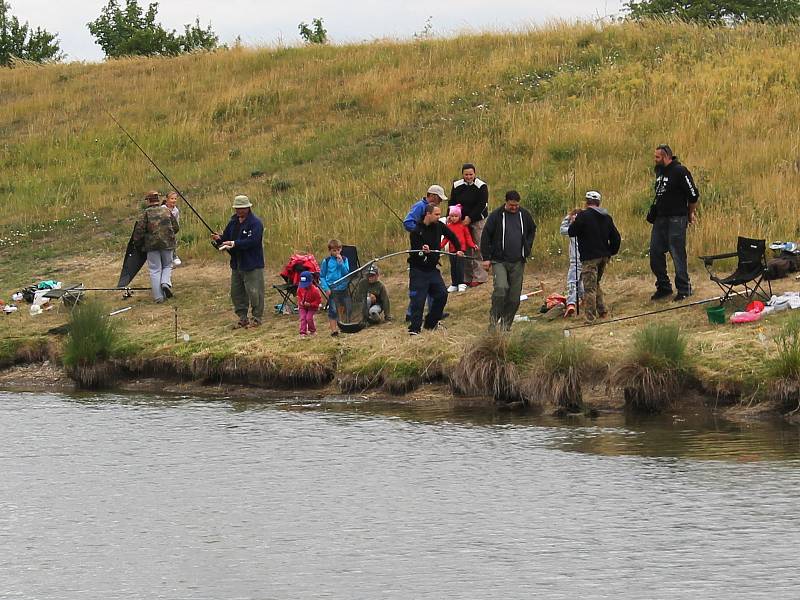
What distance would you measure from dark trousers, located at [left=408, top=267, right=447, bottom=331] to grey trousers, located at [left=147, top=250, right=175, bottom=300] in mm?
5128

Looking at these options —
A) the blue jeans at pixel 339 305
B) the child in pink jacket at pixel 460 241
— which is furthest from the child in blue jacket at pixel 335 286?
the child in pink jacket at pixel 460 241

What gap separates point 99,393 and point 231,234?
2.57 metres

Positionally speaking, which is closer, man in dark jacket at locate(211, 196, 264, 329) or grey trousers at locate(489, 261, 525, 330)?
grey trousers at locate(489, 261, 525, 330)

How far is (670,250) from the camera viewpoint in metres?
17.2

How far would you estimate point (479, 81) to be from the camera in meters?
30.0

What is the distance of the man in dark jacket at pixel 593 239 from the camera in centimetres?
1659

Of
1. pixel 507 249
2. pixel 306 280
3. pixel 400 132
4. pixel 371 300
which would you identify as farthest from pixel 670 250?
pixel 400 132

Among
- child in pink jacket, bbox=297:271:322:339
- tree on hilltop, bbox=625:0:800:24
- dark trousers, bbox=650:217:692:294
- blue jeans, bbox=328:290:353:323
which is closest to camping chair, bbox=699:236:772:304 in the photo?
dark trousers, bbox=650:217:692:294

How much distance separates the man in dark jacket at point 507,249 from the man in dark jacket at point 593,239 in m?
0.58

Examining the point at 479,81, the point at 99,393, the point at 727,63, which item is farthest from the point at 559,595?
the point at 479,81

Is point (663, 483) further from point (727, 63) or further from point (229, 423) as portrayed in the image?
point (727, 63)

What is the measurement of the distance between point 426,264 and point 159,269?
565 centimetres

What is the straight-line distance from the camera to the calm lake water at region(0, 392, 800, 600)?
9.88 metres

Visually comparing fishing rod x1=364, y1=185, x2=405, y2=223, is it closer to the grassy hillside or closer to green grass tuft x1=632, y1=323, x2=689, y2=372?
the grassy hillside
